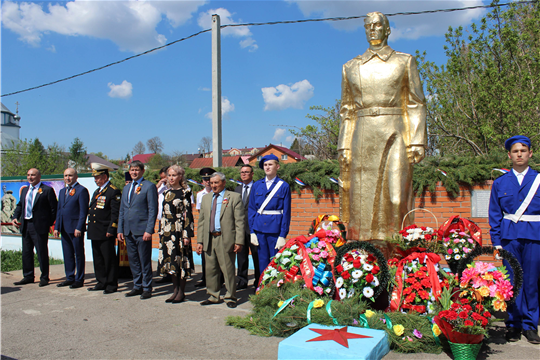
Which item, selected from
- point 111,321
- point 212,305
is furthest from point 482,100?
point 111,321

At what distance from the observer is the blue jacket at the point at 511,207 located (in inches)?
150

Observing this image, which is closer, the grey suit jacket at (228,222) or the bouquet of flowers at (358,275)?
the bouquet of flowers at (358,275)

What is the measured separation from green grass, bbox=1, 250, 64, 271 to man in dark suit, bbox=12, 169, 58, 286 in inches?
106

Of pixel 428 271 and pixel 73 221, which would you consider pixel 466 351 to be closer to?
pixel 428 271

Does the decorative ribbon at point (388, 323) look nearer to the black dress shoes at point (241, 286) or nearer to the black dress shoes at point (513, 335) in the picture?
the black dress shoes at point (513, 335)

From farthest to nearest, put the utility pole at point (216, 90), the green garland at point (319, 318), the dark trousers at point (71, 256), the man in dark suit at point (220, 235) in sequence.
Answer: the utility pole at point (216, 90) < the dark trousers at point (71, 256) < the man in dark suit at point (220, 235) < the green garland at point (319, 318)

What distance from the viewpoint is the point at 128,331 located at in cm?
430

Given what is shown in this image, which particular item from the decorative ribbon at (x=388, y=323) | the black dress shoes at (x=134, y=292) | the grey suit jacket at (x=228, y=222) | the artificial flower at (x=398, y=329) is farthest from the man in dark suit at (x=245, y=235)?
the artificial flower at (x=398, y=329)

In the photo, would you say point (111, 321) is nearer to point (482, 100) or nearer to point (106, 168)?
point (106, 168)

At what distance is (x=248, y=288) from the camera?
6.36 m

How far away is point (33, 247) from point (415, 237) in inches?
250

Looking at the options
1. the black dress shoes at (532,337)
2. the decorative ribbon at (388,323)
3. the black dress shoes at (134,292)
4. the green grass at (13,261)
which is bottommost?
the green grass at (13,261)

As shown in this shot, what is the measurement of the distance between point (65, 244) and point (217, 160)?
3.46 metres

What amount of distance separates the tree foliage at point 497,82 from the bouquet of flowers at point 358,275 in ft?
23.0
